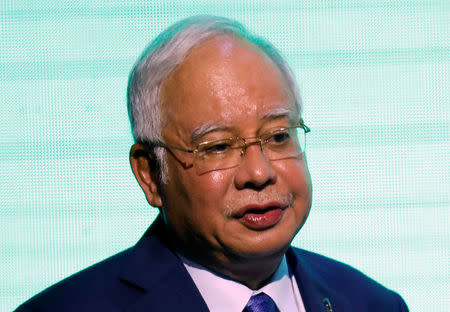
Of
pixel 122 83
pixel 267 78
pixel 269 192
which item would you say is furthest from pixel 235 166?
pixel 122 83

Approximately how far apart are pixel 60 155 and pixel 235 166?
1095 mm

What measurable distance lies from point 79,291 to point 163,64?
71 cm

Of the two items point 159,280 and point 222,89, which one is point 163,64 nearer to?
point 222,89

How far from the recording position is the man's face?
2.02 meters

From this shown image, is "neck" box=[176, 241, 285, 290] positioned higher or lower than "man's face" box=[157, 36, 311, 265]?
lower

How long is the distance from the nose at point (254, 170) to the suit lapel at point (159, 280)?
362 mm

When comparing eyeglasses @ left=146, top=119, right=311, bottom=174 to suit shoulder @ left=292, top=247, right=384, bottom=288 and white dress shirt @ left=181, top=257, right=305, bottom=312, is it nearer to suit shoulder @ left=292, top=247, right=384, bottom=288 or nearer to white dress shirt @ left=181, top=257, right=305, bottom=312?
white dress shirt @ left=181, top=257, right=305, bottom=312

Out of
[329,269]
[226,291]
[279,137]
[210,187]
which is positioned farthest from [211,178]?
[329,269]

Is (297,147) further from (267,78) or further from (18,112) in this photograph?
(18,112)

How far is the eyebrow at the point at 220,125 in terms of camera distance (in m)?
2.02

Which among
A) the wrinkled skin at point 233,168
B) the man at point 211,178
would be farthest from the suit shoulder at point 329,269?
the wrinkled skin at point 233,168

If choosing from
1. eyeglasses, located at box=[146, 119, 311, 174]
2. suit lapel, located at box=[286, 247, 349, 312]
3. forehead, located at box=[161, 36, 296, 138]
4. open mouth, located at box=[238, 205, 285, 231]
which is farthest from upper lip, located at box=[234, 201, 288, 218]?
suit lapel, located at box=[286, 247, 349, 312]

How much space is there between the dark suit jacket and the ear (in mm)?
154

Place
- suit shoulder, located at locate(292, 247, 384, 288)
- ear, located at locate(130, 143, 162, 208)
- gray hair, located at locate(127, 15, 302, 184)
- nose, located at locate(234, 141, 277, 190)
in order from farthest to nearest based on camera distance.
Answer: suit shoulder, located at locate(292, 247, 384, 288)
ear, located at locate(130, 143, 162, 208)
gray hair, located at locate(127, 15, 302, 184)
nose, located at locate(234, 141, 277, 190)
